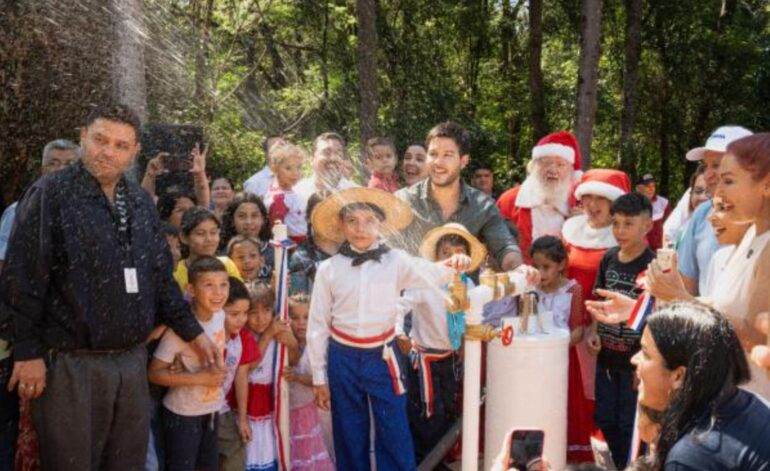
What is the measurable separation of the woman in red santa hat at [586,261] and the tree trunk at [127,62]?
4.19 meters

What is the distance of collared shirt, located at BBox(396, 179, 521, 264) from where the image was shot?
4789mm

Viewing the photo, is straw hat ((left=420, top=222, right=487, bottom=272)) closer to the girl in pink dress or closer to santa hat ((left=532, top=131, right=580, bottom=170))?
the girl in pink dress

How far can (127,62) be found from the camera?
7.62 metres

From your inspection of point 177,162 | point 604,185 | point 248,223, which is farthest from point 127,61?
point 604,185

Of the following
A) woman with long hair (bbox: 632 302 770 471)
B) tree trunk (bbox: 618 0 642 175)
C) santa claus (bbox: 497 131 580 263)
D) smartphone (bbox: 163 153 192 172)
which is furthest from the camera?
tree trunk (bbox: 618 0 642 175)

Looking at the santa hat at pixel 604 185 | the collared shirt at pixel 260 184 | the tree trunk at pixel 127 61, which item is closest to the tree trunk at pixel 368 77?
the tree trunk at pixel 127 61

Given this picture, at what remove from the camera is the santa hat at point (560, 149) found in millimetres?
A: 6324

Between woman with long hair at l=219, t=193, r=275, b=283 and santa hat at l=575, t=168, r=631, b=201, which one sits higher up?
santa hat at l=575, t=168, r=631, b=201

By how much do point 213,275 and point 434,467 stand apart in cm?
189

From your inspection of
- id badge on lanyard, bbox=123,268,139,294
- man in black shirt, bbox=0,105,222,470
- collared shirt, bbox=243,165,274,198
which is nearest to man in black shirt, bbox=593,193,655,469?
man in black shirt, bbox=0,105,222,470

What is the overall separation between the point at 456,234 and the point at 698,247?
1256mm

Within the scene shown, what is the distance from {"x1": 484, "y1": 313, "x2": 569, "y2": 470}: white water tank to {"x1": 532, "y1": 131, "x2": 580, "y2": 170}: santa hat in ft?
6.90

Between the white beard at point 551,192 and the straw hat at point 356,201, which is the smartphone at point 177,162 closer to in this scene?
the straw hat at point 356,201

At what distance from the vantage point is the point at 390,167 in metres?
7.45
